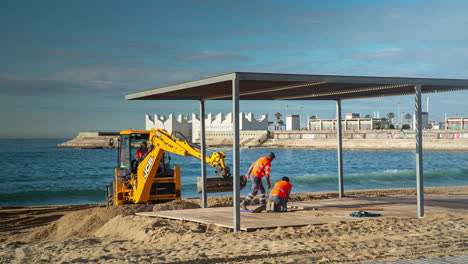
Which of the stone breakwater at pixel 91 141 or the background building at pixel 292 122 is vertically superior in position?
the background building at pixel 292 122

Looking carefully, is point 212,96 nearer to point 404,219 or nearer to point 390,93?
point 390,93

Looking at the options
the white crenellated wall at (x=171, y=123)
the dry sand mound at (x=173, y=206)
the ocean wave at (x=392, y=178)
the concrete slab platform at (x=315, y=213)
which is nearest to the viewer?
the concrete slab platform at (x=315, y=213)

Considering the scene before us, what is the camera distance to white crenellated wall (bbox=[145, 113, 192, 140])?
421ft

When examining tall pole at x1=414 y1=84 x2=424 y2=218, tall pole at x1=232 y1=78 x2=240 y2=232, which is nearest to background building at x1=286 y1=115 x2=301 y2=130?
tall pole at x1=414 y1=84 x2=424 y2=218

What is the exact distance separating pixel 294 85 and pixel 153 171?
5.51 metres

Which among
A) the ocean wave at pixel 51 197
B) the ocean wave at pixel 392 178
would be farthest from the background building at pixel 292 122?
the ocean wave at pixel 51 197

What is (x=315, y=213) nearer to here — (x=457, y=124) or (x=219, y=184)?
(x=219, y=184)

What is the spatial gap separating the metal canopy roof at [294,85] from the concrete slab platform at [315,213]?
9.43 ft

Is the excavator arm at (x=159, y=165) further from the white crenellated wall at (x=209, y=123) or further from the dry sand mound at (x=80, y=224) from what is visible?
the white crenellated wall at (x=209, y=123)

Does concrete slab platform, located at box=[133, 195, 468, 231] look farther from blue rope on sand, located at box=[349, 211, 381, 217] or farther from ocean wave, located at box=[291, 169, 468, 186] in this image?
ocean wave, located at box=[291, 169, 468, 186]

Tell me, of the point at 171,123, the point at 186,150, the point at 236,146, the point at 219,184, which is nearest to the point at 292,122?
the point at 171,123

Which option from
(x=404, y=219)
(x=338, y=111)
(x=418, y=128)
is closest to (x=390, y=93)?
(x=338, y=111)

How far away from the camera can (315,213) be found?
12.4 m

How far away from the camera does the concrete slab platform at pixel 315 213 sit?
10914 millimetres
